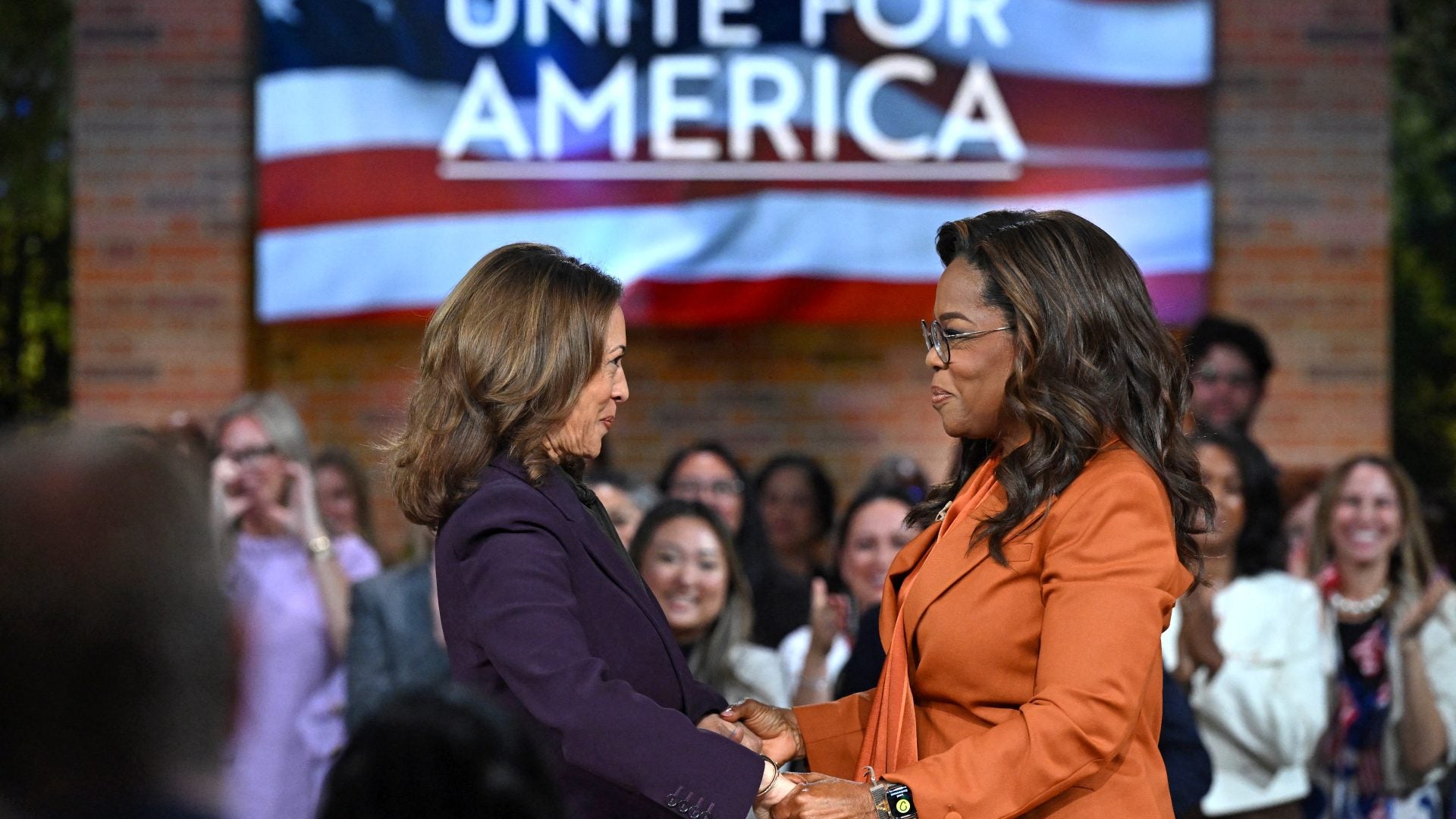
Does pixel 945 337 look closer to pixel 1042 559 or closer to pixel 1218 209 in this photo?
pixel 1042 559

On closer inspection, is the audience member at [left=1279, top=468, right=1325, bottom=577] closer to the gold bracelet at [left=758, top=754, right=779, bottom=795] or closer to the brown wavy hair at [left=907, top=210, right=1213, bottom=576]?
the brown wavy hair at [left=907, top=210, right=1213, bottom=576]

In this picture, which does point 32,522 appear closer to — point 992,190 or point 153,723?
point 153,723

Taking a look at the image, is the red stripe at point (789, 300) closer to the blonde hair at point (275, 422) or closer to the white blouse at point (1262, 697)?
the blonde hair at point (275, 422)

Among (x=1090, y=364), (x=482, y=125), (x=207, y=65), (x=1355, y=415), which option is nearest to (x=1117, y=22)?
(x=1355, y=415)

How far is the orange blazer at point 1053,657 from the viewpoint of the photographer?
6.82 ft

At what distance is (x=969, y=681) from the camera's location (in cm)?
223

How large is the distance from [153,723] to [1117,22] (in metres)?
6.26

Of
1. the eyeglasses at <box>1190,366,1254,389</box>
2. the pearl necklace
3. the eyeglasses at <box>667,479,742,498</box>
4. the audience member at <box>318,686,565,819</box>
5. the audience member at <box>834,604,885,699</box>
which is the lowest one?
the pearl necklace

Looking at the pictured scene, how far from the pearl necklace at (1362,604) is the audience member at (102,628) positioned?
4.16 m

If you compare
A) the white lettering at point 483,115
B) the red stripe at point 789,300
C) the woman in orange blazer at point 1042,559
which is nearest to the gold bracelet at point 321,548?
the red stripe at point 789,300

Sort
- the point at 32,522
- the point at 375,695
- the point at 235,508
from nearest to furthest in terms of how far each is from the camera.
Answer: the point at 32,522
the point at 375,695
the point at 235,508

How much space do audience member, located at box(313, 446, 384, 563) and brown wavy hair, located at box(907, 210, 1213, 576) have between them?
3648mm

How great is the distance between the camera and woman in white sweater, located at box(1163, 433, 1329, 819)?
414 centimetres

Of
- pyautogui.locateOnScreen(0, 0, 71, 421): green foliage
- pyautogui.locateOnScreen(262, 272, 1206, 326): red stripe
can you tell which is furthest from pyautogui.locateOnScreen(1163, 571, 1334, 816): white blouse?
pyautogui.locateOnScreen(0, 0, 71, 421): green foliage
